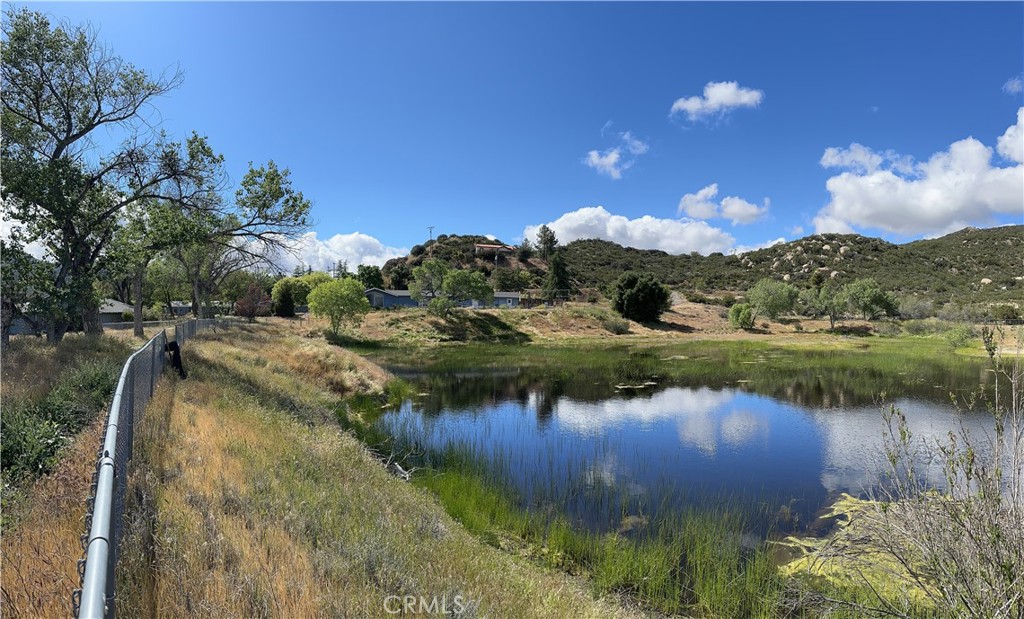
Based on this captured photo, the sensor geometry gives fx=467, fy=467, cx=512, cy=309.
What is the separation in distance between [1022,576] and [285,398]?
15.8m

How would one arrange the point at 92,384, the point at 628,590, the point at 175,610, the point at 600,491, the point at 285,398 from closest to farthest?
the point at 175,610 < the point at 628,590 < the point at 92,384 < the point at 600,491 < the point at 285,398

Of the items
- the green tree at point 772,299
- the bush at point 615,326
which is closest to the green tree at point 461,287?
the bush at point 615,326

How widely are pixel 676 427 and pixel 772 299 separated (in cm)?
5858

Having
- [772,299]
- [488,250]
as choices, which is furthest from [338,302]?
[488,250]

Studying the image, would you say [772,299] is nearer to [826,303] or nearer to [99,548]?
[826,303]

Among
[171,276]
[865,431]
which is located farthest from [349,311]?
[865,431]

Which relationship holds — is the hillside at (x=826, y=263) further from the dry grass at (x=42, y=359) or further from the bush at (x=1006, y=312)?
the dry grass at (x=42, y=359)

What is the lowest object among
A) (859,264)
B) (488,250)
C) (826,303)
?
(826,303)

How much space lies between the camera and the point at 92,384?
375 inches

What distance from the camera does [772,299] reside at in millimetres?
67062

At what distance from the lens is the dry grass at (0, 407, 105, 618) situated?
3.28m

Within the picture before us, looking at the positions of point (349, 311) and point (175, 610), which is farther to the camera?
point (349, 311)

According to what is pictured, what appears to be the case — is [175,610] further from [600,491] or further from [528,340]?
[528,340]

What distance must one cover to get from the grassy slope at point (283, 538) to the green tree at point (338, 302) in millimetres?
41091
